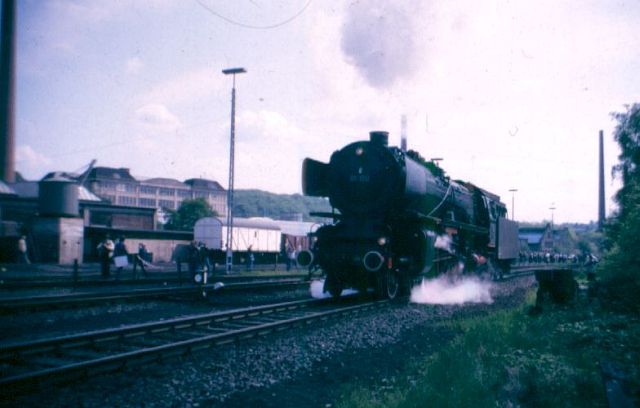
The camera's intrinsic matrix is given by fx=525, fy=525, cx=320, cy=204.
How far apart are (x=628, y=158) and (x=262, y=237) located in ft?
87.1

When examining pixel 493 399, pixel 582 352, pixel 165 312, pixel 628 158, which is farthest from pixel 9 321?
Result: pixel 628 158

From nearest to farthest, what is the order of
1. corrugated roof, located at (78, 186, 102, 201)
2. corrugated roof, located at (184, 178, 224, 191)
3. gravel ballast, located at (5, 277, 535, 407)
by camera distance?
gravel ballast, located at (5, 277, 535, 407) → corrugated roof, located at (78, 186, 102, 201) → corrugated roof, located at (184, 178, 224, 191)

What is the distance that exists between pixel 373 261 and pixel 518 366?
561 cm

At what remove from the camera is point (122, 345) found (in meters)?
7.41

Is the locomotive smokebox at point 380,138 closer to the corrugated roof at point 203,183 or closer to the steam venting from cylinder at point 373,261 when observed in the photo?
the steam venting from cylinder at point 373,261

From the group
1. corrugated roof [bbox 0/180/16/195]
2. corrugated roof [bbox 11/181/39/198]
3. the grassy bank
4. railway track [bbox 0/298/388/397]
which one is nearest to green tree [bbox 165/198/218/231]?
corrugated roof [bbox 11/181/39/198]

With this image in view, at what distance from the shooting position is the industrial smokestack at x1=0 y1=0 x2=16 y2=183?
120ft

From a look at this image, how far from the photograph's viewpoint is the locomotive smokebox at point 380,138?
13149 millimetres

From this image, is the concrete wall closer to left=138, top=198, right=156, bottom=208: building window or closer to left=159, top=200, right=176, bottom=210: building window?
left=138, top=198, right=156, bottom=208: building window

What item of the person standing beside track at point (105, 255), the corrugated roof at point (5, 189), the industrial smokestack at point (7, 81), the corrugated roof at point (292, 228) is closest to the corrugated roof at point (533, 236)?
the corrugated roof at point (292, 228)

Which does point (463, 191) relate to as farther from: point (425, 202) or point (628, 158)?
point (628, 158)

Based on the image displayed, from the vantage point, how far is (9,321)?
32.7 ft

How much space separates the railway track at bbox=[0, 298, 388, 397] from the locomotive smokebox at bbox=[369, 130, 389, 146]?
181 inches

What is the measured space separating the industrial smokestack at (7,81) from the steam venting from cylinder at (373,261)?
35.5m
